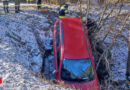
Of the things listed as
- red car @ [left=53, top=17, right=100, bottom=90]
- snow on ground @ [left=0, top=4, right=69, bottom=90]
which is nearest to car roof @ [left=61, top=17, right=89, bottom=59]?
red car @ [left=53, top=17, right=100, bottom=90]

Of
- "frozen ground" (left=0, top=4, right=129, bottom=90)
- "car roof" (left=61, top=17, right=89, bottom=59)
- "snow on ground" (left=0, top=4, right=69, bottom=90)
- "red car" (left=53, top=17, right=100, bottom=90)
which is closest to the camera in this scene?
"snow on ground" (left=0, top=4, right=69, bottom=90)

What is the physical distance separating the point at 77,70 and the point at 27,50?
10.1ft

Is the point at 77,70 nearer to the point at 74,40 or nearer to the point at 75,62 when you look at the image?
the point at 75,62

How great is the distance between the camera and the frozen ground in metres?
5.18

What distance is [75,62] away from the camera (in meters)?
6.22

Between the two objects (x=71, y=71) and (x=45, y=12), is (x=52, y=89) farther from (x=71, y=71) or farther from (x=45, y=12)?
(x=45, y=12)

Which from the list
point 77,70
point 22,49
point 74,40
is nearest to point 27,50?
point 22,49

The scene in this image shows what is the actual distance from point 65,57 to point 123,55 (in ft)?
15.1

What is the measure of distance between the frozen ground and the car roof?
147 centimetres

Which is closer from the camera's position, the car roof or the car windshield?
the car windshield

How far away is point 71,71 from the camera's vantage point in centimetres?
606

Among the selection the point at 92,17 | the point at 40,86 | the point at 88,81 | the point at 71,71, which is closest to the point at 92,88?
the point at 88,81

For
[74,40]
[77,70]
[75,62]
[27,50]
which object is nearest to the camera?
[77,70]

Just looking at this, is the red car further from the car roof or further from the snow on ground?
the snow on ground
